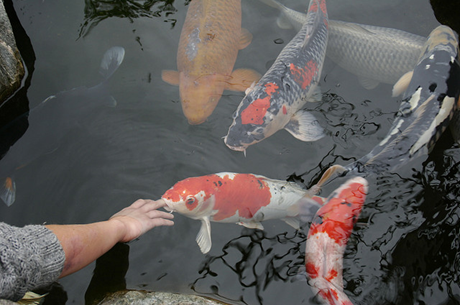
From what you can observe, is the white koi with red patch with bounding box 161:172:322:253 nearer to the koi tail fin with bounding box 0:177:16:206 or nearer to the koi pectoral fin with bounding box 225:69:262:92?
the koi pectoral fin with bounding box 225:69:262:92

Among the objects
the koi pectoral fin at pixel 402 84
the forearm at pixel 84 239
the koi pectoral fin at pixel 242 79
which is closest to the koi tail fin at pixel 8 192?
the forearm at pixel 84 239

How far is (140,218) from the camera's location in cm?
287

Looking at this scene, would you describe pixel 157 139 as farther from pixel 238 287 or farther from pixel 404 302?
pixel 404 302

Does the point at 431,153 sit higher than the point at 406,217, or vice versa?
the point at 431,153

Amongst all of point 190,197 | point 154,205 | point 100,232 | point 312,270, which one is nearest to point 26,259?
point 100,232

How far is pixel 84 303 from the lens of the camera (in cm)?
298

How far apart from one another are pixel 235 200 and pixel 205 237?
387 mm

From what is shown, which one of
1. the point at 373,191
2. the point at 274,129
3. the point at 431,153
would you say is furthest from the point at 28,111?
the point at 431,153

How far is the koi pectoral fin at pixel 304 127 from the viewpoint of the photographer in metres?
3.79

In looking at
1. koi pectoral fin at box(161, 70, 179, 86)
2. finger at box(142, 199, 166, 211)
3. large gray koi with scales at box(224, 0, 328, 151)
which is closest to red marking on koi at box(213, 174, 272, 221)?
finger at box(142, 199, 166, 211)

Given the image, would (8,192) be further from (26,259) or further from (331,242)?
(331,242)

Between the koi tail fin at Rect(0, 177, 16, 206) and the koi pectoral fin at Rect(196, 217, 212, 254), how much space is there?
1720mm

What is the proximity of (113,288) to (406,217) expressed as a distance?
2.49 metres

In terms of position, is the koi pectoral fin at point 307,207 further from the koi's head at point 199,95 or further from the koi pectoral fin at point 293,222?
the koi's head at point 199,95
